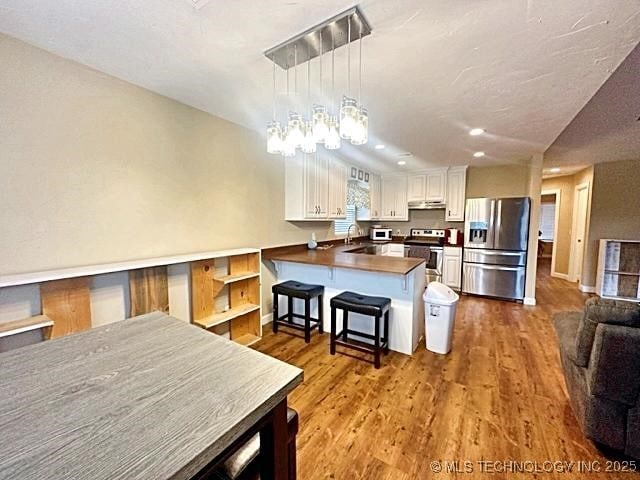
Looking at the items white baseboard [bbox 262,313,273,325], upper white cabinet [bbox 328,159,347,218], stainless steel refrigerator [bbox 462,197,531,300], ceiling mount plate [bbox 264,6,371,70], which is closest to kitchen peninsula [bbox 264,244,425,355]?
white baseboard [bbox 262,313,273,325]

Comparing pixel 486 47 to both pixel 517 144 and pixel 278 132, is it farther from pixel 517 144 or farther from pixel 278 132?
pixel 517 144

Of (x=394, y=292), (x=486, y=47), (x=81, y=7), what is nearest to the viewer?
(x=81, y=7)

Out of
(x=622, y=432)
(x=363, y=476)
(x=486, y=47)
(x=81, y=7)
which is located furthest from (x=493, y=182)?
(x=81, y=7)

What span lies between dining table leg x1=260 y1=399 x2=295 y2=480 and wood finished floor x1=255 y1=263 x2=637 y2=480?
864 millimetres

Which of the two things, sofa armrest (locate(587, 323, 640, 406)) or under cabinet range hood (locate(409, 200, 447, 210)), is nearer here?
sofa armrest (locate(587, 323, 640, 406))

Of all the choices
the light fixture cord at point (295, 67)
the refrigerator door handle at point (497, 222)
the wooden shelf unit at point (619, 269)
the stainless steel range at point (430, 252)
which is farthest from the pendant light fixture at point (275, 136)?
the wooden shelf unit at point (619, 269)

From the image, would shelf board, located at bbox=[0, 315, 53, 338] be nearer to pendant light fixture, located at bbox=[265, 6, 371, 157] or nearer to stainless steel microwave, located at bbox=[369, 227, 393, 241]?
pendant light fixture, located at bbox=[265, 6, 371, 157]

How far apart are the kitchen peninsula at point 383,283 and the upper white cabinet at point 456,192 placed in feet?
8.77

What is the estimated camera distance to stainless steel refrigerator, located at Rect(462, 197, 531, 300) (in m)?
4.32

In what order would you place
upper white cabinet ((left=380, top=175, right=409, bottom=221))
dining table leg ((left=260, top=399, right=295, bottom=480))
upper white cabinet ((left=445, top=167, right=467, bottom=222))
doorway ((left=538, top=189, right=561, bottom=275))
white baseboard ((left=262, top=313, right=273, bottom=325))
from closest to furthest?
dining table leg ((left=260, top=399, right=295, bottom=480)), white baseboard ((left=262, top=313, right=273, bottom=325)), upper white cabinet ((left=445, top=167, right=467, bottom=222)), upper white cabinet ((left=380, top=175, right=409, bottom=221)), doorway ((left=538, top=189, right=561, bottom=275))

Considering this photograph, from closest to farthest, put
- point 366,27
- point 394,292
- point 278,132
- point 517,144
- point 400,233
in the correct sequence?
point 366,27
point 278,132
point 394,292
point 517,144
point 400,233

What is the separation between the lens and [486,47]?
1640 mm

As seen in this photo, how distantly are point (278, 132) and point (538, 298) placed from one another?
17.3ft

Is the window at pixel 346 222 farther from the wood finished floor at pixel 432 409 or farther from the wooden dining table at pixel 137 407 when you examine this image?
the wooden dining table at pixel 137 407
